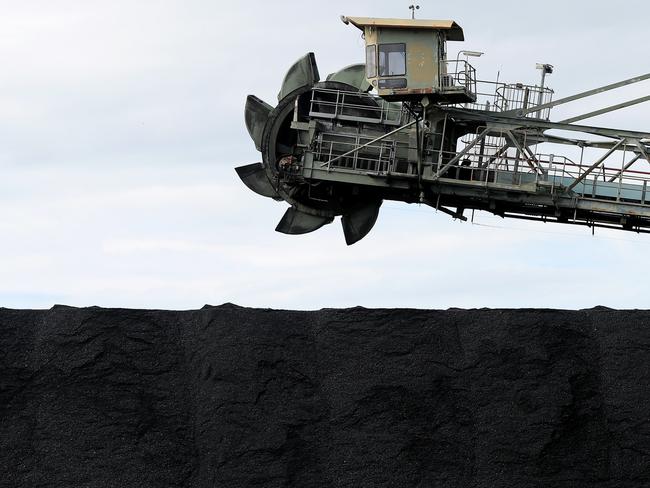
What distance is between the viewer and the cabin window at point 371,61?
961 inches

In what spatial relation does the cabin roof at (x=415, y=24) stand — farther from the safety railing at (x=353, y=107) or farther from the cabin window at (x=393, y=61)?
the safety railing at (x=353, y=107)

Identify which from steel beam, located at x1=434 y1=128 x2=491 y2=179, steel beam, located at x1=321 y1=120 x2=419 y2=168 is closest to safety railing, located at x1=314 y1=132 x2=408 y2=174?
steel beam, located at x1=321 y1=120 x2=419 y2=168

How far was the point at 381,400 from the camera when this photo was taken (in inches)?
918

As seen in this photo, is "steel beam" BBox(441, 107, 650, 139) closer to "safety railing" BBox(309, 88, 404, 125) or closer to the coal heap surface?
"safety railing" BBox(309, 88, 404, 125)

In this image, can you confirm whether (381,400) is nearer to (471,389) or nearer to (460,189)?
(471,389)

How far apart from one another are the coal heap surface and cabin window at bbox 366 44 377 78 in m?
4.66

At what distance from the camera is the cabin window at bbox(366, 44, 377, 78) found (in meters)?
24.4

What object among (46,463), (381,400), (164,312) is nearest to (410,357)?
(381,400)

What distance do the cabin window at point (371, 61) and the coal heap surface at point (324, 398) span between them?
184 inches

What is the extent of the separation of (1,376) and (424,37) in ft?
34.1

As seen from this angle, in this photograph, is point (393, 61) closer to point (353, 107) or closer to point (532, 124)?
point (353, 107)

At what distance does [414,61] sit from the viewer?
24188 mm

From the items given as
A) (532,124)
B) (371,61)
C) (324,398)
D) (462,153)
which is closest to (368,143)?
(371,61)

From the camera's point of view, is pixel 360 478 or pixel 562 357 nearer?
pixel 360 478
